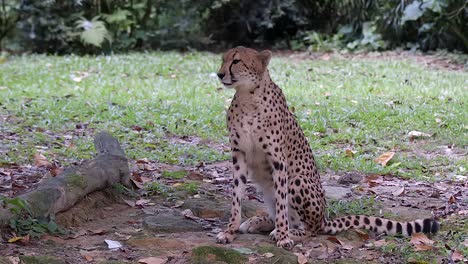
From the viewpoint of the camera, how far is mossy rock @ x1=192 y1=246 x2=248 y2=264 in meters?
4.64

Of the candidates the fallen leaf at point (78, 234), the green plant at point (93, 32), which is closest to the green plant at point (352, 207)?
the fallen leaf at point (78, 234)

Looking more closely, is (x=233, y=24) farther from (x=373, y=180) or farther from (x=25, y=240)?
(x=25, y=240)

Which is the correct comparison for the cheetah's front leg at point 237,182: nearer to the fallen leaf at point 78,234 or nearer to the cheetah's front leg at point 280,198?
the cheetah's front leg at point 280,198

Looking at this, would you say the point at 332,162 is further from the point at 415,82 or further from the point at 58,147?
the point at 415,82

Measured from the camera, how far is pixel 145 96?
35.4 feet

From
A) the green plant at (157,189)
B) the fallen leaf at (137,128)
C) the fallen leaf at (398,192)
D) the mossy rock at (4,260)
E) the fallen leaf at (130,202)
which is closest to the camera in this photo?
the mossy rock at (4,260)

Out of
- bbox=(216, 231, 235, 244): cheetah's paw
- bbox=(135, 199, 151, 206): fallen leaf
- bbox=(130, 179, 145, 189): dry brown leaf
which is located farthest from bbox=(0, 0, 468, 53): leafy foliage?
bbox=(216, 231, 235, 244): cheetah's paw

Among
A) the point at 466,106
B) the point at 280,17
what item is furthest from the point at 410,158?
the point at 280,17

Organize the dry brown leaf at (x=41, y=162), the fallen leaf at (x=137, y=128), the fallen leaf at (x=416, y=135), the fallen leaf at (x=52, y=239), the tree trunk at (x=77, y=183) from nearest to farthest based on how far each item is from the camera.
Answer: the fallen leaf at (x=52, y=239) < the tree trunk at (x=77, y=183) < the dry brown leaf at (x=41, y=162) < the fallen leaf at (x=416, y=135) < the fallen leaf at (x=137, y=128)

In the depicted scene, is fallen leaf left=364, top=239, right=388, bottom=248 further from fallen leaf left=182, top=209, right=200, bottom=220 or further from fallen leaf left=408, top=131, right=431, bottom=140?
fallen leaf left=408, top=131, right=431, bottom=140

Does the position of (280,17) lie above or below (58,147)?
above

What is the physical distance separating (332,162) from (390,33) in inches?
342

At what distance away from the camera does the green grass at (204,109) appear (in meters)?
7.86

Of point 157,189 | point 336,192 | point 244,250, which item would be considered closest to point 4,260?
point 244,250
